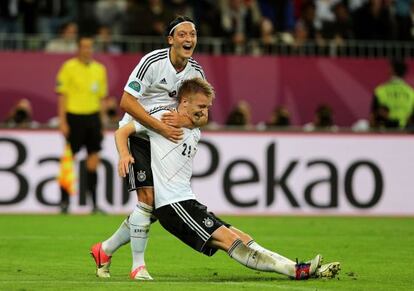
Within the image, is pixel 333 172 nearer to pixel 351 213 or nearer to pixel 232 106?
pixel 351 213

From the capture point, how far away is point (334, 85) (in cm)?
2291

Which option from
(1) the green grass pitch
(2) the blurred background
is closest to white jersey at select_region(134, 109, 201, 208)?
(1) the green grass pitch

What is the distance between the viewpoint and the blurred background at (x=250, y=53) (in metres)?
21.5

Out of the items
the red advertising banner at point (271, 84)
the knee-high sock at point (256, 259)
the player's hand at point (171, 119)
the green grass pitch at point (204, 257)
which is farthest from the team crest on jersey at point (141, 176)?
the red advertising banner at point (271, 84)

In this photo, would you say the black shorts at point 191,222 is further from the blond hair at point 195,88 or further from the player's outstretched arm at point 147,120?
the blond hair at point 195,88

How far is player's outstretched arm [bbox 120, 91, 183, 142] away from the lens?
9469 millimetres

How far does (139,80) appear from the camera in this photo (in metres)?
9.71

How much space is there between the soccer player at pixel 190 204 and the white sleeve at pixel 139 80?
20 cm

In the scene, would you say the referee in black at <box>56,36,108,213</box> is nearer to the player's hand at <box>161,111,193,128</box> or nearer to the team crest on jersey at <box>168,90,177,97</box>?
the team crest on jersey at <box>168,90,177,97</box>

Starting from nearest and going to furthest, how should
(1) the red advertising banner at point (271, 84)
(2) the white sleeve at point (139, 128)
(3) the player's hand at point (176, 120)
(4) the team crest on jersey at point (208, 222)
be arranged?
1. (4) the team crest on jersey at point (208, 222)
2. (3) the player's hand at point (176, 120)
3. (2) the white sleeve at point (139, 128)
4. (1) the red advertising banner at point (271, 84)

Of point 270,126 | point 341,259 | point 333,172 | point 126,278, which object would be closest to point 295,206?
point 333,172

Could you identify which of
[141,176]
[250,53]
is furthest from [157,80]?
[250,53]

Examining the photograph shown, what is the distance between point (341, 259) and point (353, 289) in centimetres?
298

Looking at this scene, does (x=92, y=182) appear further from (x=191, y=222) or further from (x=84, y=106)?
(x=191, y=222)
